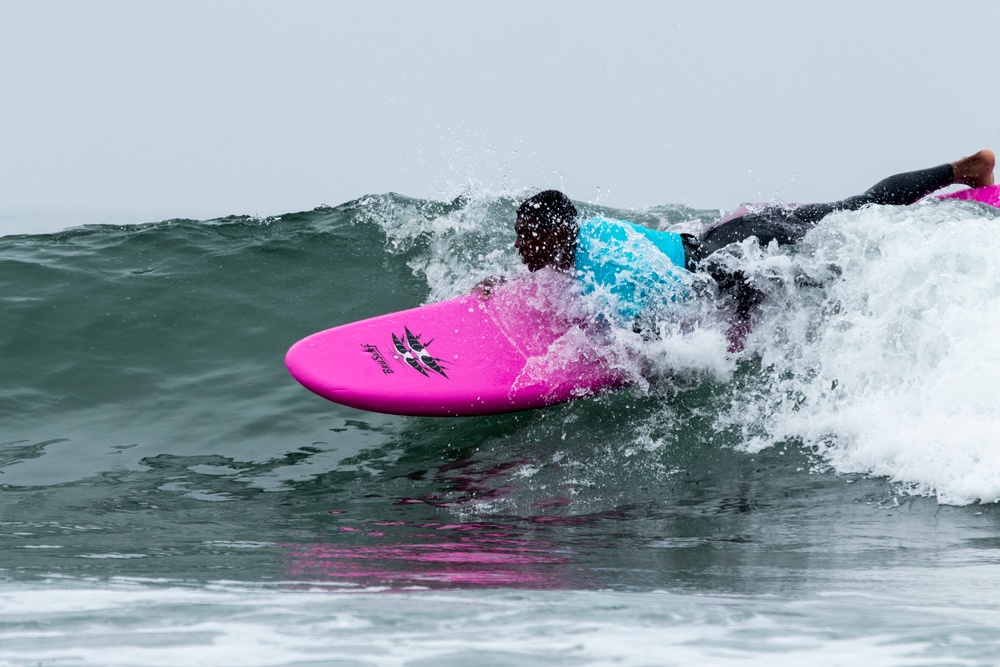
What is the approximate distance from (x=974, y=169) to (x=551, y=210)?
2.48 meters

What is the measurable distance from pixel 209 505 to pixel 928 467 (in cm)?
259

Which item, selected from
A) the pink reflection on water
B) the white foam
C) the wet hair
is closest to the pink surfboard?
the wet hair

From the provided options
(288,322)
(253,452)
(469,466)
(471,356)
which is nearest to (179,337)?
(288,322)

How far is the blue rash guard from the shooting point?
4.26 metres

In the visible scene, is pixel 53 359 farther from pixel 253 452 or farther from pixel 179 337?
pixel 253 452

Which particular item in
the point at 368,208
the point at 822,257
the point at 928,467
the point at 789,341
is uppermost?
the point at 368,208

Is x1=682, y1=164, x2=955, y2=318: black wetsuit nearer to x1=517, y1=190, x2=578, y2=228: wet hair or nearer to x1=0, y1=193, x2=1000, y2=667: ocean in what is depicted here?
x1=0, y1=193, x2=1000, y2=667: ocean

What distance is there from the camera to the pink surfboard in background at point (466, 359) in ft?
14.2

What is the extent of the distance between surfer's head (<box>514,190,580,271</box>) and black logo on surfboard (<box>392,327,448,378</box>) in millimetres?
691

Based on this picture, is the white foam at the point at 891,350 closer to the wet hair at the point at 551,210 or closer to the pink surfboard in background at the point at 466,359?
the pink surfboard in background at the point at 466,359

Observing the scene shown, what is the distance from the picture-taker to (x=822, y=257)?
4.54m

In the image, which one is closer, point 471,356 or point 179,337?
point 471,356

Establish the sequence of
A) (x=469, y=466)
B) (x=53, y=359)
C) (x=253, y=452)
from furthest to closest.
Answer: (x=53, y=359) < (x=253, y=452) < (x=469, y=466)

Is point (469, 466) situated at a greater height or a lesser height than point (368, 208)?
lesser
